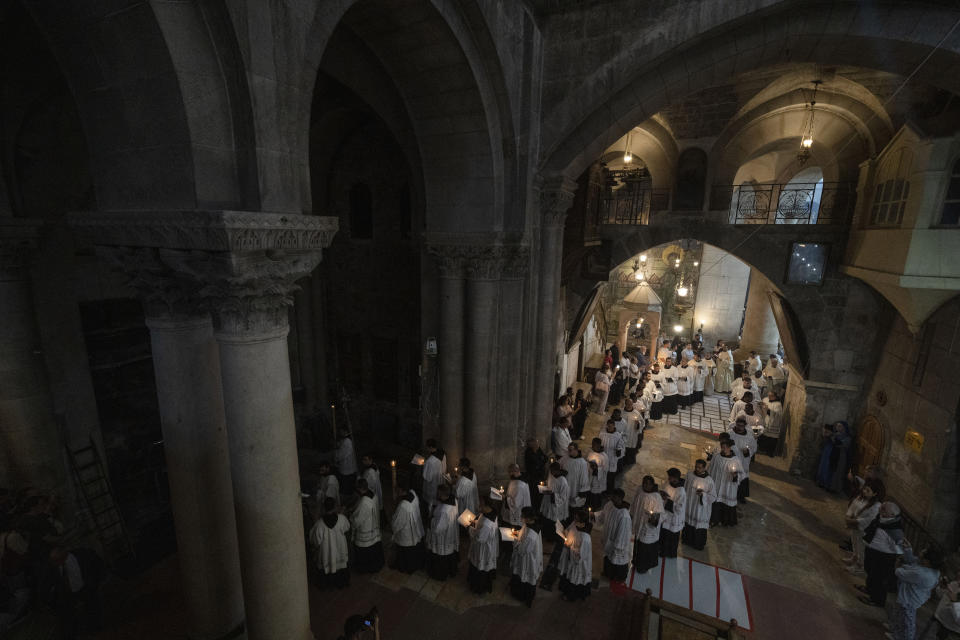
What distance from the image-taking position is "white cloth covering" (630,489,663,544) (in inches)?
275

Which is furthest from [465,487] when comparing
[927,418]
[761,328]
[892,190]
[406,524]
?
[761,328]

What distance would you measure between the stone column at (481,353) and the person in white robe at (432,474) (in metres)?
0.70

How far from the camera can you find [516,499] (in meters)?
Result: 7.59

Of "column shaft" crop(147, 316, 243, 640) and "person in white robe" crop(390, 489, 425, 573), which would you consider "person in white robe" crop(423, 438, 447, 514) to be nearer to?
"person in white robe" crop(390, 489, 425, 573)

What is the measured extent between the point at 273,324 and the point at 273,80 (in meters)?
1.91

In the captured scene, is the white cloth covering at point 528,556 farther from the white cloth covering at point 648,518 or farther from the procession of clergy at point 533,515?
the white cloth covering at point 648,518

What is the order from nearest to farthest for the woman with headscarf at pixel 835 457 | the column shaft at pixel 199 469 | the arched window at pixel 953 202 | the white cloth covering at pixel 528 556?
the column shaft at pixel 199 469 → the white cloth covering at pixel 528 556 → the arched window at pixel 953 202 → the woman with headscarf at pixel 835 457

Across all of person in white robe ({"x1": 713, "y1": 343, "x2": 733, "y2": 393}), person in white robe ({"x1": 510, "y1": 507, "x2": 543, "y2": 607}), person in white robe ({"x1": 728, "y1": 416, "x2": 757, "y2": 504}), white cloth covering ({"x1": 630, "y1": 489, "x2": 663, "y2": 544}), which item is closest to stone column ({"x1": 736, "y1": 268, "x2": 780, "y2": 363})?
person in white robe ({"x1": 713, "y1": 343, "x2": 733, "y2": 393})

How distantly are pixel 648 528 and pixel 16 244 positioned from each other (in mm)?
9538

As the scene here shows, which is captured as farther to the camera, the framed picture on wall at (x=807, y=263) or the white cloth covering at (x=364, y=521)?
the framed picture on wall at (x=807, y=263)

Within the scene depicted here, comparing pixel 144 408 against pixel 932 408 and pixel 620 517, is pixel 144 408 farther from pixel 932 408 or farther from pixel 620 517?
pixel 932 408

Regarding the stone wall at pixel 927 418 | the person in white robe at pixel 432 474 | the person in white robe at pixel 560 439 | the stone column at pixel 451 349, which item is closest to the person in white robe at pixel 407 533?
the person in white robe at pixel 432 474

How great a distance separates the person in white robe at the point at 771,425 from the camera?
11789 mm

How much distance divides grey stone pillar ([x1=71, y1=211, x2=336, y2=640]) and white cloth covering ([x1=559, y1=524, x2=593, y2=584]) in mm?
3607
